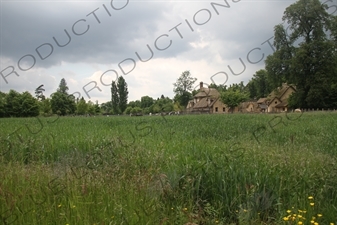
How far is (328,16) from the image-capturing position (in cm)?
4038

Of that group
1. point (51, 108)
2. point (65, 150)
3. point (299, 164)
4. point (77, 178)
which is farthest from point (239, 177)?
point (51, 108)

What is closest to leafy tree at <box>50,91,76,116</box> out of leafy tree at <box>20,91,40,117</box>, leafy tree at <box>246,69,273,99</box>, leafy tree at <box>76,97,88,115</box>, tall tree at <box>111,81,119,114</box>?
leafy tree at <box>76,97,88,115</box>

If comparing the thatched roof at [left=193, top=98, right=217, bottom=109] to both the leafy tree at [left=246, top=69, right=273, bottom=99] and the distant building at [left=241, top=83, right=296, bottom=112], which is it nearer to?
the distant building at [left=241, top=83, right=296, bottom=112]

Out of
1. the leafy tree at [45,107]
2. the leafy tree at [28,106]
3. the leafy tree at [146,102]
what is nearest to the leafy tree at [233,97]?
the leafy tree at [45,107]

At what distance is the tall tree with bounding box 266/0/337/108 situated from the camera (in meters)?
40.0

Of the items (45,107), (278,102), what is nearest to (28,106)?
(45,107)

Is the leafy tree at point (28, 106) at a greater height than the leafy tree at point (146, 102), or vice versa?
the leafy tree at point (28, 106)

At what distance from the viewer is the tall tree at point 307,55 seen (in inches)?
1576

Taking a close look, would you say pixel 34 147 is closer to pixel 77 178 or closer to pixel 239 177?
pixel 77 178

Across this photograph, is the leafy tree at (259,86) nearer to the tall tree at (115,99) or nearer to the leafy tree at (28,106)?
the tall tree at (115,99)

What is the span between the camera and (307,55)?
40.8 metres

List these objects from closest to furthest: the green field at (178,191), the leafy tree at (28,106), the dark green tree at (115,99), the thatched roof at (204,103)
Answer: the green field at (178,191) < the leafy tree at (28,106) < the dark green tree at (115,99) < the thatched roof at (204,103)

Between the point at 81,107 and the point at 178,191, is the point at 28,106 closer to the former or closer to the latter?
the point at 81,107

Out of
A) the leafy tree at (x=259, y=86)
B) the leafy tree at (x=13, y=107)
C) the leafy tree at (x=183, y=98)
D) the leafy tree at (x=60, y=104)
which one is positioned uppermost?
the leafy tree at (x=13, y=107)
